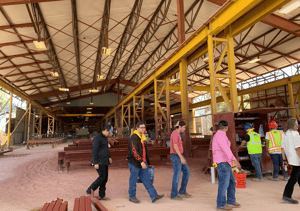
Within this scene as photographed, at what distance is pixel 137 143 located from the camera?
12.9 ft

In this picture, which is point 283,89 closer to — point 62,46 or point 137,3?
point 137,3

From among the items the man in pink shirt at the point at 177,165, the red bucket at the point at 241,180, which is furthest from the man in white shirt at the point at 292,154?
the man in pink shirt at the point at 177,165

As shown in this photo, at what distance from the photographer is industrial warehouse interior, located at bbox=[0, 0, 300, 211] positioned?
3992mm

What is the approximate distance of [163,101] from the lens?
1342 cm

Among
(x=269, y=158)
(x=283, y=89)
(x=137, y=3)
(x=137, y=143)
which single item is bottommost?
(x=269, y=158)

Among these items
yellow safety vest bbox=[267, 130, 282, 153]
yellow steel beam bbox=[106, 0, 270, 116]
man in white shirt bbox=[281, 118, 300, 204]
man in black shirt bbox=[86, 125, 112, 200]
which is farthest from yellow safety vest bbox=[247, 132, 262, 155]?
man in black shirt bbox=[86, 125, 112, 200]

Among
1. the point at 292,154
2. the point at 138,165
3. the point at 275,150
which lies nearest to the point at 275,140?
the point at 275,150

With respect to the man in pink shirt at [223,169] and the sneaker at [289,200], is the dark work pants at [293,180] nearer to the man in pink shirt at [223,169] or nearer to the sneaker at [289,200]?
the sneaker at [289,200]

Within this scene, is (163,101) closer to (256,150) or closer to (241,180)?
(256,150)

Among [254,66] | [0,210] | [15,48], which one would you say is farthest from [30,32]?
[254,66]

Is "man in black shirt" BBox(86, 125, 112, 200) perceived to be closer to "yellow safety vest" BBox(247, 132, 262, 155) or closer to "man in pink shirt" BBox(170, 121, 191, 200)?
"man in pink shirt" BBox(170, 121, 191, 200)

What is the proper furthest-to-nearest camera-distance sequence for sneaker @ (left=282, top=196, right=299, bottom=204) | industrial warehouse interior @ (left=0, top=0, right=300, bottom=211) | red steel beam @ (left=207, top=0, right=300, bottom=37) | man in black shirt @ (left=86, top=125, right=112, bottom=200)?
1. red steel beam @ (left=207, top=0, right=300, bottom=37)
2. man in black shirt @ (left=86, top=125, right=112, bottom=200)
3. industrial warehouse interior @ (left=0, top=0, right=300, bottom=211)
4. sneaker @ (left=282, top=196, right=299, bottom=204)

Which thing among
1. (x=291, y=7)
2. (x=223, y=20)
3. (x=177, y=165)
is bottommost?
(x=177, y=165)

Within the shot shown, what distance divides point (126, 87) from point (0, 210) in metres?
28.2
